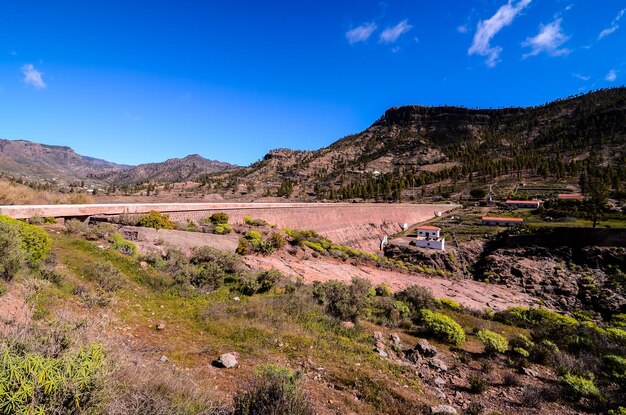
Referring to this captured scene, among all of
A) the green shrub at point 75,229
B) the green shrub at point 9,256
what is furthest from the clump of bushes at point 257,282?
the green shrub at point 75,229

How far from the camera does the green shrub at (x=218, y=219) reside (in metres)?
26.4

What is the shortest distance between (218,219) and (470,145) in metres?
157

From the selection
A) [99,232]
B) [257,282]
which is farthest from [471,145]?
[99,232]

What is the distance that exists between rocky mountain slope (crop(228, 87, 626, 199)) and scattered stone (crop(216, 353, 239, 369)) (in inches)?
4163

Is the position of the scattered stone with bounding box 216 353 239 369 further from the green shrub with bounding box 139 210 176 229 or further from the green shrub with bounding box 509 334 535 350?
the green shrub with bounding box 139 210 176 229

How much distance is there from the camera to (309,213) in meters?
41.4

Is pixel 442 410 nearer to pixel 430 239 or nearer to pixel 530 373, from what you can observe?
pixel 530 373

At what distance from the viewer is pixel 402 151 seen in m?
166

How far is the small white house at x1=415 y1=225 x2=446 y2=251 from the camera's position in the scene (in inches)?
1854

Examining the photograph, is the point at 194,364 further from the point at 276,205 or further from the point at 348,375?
the point at 276,205

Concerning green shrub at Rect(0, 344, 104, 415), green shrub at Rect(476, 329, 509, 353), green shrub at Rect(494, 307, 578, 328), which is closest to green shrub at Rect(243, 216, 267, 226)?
green shrub at Rect(494, 307, 578, 328)

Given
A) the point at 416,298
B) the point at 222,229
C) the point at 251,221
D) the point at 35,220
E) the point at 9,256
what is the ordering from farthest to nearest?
1. the point at 251,221
2. the point at 222,229
3. the point at 416,298
4. the point at 35,220
5. the point at 9,256

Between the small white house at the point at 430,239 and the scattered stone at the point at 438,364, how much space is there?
41.0m

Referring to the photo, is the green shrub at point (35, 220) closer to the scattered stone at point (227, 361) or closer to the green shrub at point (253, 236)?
the green shrub at point (253, 236)
